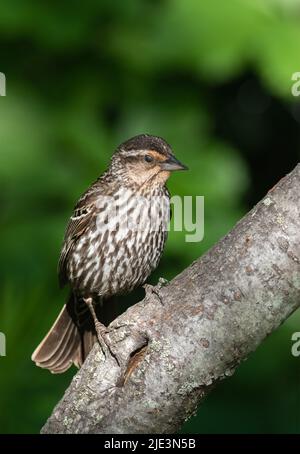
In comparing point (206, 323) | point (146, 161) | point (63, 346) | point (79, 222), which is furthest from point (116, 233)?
point (206, 323)

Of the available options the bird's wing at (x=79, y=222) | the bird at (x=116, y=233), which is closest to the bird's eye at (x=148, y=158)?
the bird at (x=116, y=233)

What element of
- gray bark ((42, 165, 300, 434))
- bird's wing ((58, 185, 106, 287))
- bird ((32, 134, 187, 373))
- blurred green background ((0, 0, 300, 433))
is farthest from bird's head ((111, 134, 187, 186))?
gray bark ((42, 165, 300, 434))

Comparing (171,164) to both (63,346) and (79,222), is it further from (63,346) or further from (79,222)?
(63,346)

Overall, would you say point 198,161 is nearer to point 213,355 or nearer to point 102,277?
point 102,277

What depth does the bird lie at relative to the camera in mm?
4555

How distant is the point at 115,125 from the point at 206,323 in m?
2.87

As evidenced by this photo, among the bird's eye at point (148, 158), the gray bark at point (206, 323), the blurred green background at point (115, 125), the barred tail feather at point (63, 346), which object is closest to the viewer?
the gray bark at point (206, 323)

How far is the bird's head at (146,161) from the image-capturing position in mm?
4523

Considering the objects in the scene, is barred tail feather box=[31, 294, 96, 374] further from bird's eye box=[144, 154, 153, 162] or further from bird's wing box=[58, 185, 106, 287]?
bird's eye box=[144, 154, 153, 162]

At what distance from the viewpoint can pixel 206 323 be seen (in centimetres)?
321

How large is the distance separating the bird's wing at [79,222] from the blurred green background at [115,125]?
0.38 metres

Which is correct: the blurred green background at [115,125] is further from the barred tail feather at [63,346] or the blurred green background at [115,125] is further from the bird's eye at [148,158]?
the bird's eye at [148,158]

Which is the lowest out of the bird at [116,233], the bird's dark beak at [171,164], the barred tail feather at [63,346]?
the barred tail feather at [63,346]

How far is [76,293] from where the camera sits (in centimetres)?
480
